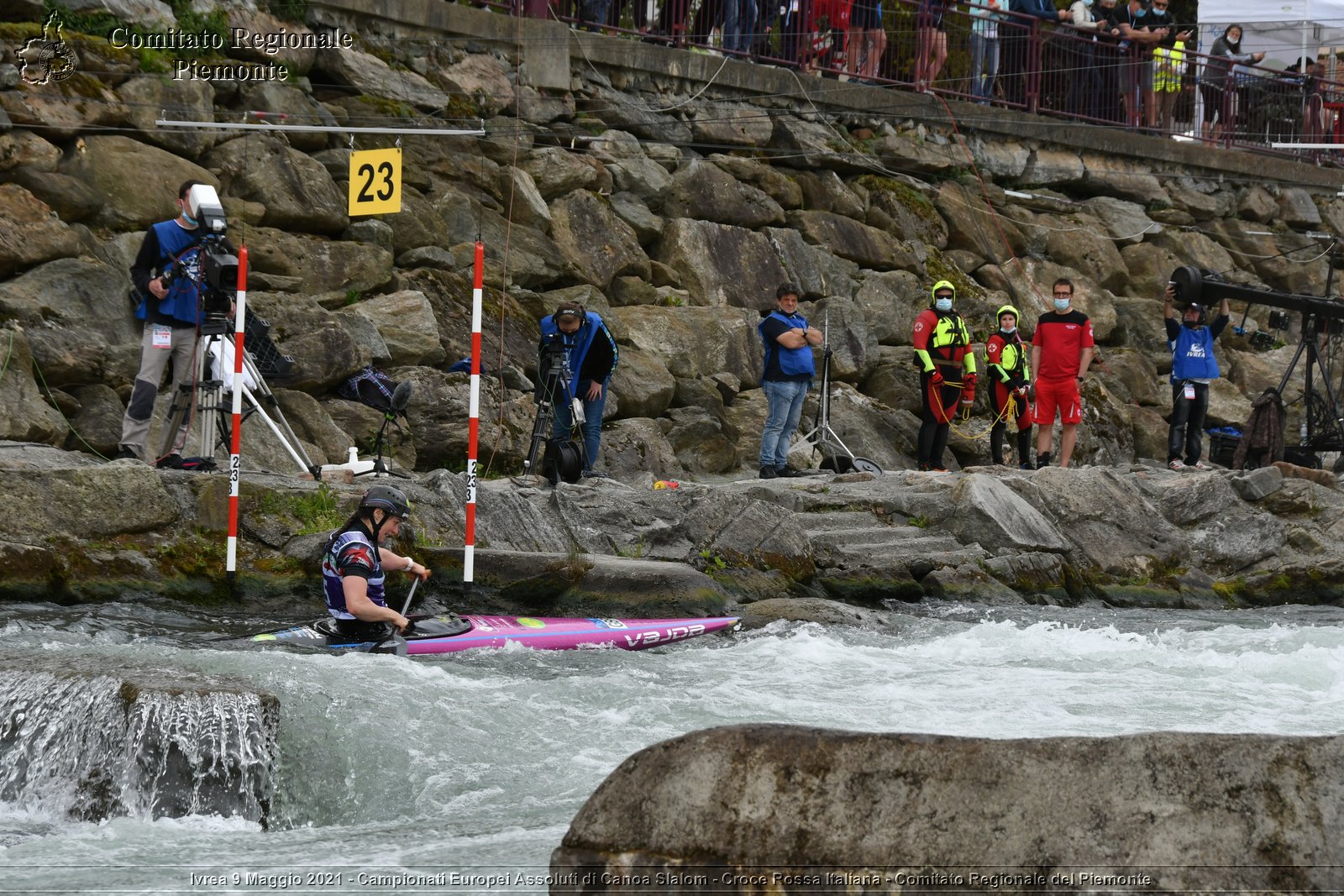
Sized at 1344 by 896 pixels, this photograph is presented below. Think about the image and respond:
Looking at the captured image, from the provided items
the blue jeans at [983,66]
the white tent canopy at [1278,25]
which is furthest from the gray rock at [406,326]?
the white tent canopy at [1278,25]

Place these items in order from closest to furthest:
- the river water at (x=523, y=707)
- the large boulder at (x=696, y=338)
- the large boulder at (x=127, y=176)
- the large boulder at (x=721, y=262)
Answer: the river water at (x=523, y=707) < the large boulder at (x=127, y=176) < the large boulder at (x=696, y=338) < the large boulder at (x=721, y=262)

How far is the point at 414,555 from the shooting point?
29.5 ft

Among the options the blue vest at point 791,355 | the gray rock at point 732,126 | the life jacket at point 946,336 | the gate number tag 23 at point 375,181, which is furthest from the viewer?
the gray rock at point 732,126

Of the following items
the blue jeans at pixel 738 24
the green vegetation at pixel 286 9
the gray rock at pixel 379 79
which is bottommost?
the gray rock at pixel 379 79

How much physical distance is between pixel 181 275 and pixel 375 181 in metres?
3.51

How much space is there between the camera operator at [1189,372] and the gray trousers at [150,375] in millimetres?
8506

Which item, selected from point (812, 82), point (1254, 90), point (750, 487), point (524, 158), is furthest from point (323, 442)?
point (1254, 90)

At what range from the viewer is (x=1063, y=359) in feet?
42.9

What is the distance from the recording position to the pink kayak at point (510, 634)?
7.38 metres

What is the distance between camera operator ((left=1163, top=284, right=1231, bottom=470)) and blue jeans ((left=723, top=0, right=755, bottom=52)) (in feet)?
16.7

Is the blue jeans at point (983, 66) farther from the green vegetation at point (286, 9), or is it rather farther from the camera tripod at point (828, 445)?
the green vegetation at point (286, 9)

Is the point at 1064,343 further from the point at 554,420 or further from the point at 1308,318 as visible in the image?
the point at 554,420

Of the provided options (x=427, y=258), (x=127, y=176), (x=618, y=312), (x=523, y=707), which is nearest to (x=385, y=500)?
(x=523, y=707)

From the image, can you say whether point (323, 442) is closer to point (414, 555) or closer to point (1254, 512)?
point (414, 555)
